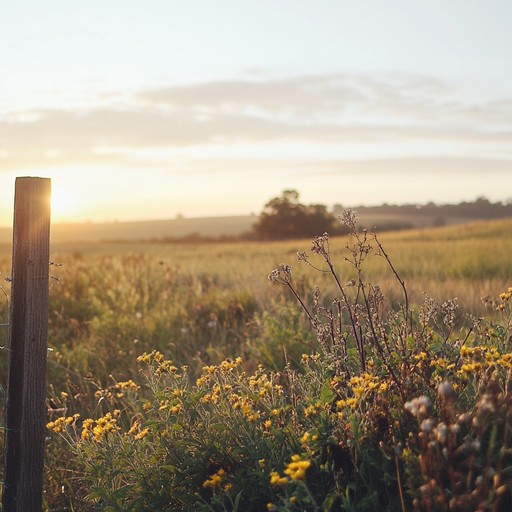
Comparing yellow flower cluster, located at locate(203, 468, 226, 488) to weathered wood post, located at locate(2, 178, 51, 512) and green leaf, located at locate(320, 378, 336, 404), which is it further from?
weathered wood post, located at locate(2, 178, 51, 512)

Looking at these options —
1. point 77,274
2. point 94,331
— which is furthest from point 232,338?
point 77,274

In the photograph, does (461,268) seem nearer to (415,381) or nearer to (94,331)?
(94,331)

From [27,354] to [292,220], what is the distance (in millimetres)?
43958

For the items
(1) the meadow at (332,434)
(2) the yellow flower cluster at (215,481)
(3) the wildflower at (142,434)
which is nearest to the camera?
(1) the meadow at (332,434)

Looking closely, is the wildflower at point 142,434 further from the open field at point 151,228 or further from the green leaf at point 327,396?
the open field at point 151,228

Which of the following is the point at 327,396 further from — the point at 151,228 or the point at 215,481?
the point at 151,228

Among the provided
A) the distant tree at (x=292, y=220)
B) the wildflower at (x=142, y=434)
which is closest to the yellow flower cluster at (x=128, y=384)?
the wildflower at (x=142, y=434)

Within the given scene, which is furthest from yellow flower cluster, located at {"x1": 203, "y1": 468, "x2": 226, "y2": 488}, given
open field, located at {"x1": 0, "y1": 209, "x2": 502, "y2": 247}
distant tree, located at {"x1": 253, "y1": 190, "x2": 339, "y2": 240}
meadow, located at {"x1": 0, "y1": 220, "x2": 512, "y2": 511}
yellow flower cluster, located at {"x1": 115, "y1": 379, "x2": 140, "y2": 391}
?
open field, located at {"x1": 0, "y1": 209, "x2": 502, "y2": 247}

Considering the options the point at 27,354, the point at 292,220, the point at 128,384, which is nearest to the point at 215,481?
the point at 128,384

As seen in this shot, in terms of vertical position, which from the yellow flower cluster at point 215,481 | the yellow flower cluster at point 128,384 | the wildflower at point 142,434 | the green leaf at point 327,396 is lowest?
the yellow flower cluster at point 215,481

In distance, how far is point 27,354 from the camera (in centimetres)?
425

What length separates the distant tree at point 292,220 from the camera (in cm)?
4688

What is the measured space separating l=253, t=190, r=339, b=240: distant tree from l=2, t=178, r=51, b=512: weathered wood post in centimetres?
4165

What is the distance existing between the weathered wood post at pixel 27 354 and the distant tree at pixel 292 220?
4165cm
